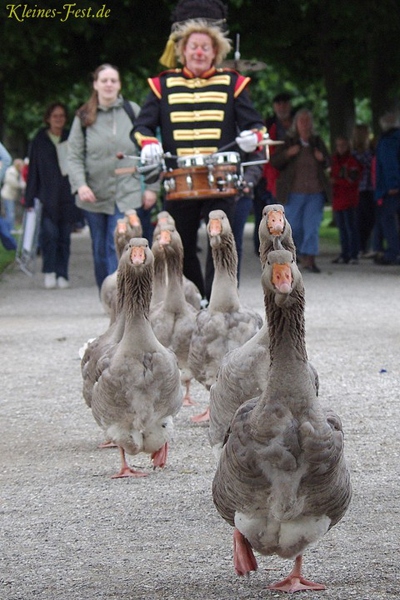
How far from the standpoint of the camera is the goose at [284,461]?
16.0ft

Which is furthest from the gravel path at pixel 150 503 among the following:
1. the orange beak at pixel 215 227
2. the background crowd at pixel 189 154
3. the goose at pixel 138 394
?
the background crowd at pixel 189 154

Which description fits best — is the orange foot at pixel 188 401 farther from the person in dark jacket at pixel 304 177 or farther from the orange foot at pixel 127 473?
the person in dark jacket at pixel 304 177

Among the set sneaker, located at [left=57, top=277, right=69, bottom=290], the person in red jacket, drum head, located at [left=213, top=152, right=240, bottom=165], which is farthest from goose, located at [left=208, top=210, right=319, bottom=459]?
the person in red jacket

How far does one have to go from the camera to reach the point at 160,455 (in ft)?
23.6

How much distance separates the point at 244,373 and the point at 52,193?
484 inches

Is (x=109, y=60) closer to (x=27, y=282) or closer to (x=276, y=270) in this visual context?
(x=27, y=282)

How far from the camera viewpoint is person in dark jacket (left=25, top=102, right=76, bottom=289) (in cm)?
1830

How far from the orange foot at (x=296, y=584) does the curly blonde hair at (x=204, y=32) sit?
6.05 metres

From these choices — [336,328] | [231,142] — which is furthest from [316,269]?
[231,142]

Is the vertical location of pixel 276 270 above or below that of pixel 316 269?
above

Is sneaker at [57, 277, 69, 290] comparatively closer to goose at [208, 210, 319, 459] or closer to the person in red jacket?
the person in red jacket

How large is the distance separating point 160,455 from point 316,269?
509 inches

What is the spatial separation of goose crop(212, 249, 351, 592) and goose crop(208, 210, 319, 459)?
1.20 meters

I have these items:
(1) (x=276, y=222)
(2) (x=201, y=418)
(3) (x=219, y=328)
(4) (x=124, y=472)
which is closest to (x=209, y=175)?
(2) (x=201, y=418)
